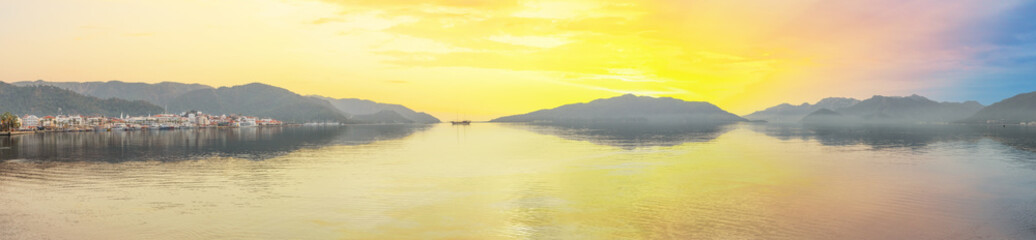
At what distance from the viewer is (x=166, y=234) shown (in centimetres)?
2480

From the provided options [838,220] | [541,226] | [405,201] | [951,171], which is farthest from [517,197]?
[951,171]

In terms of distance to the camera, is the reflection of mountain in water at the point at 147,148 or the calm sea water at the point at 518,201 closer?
Answer: the calm sea water at the point at 518,201

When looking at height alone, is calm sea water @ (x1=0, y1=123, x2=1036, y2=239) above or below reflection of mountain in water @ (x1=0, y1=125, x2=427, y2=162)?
below

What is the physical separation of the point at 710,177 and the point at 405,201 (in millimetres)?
26232

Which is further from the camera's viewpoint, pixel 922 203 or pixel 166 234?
pixel 922 203

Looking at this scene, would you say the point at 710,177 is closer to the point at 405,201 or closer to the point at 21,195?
the point at 405,201

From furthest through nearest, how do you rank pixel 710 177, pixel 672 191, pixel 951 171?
1. pixel 951 171
2. pixel 710 177
3. pixel 672 191

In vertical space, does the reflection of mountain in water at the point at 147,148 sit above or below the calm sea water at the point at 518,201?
above

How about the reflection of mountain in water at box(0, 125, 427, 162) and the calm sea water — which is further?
the reflection of mountain in water at box(0, 125, 427, 162)

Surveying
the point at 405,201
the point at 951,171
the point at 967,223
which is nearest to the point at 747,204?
the point at 967,223

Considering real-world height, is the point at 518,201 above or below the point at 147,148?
below

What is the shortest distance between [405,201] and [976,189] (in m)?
40.4

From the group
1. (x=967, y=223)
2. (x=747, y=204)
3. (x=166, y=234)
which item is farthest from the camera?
(x=747, y=204)

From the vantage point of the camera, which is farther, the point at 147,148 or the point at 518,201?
the point at 147,148
